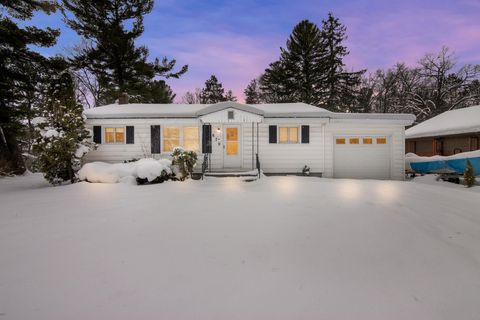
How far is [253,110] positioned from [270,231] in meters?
7.90

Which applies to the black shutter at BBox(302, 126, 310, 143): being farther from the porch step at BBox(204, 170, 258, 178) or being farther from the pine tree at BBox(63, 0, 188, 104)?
the pine tree at BBox(63, 0, 188, 104)

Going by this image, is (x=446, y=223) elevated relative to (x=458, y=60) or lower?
lower

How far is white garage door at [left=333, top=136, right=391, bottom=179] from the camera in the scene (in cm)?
1297

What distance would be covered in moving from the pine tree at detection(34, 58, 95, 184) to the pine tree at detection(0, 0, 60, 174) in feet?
11.5

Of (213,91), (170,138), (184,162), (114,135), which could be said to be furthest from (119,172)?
(213,91)

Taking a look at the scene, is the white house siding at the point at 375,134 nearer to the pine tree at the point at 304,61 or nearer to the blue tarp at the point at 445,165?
the blue tarp at the point at 445,165

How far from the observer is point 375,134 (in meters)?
12.9

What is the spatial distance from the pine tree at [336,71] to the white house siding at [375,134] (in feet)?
44.6

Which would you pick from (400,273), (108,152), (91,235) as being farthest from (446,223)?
(108,152)

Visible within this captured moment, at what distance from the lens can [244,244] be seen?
11.6ft

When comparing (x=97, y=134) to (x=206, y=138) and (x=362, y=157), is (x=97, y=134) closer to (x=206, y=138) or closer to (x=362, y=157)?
(x=206, y=138)

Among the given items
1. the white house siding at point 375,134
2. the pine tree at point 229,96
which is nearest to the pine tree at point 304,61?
the pine tree at point 229,96

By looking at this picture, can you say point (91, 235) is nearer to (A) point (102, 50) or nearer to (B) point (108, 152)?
(B) point (108, 152)

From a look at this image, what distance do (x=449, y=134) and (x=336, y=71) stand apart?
513 inches
